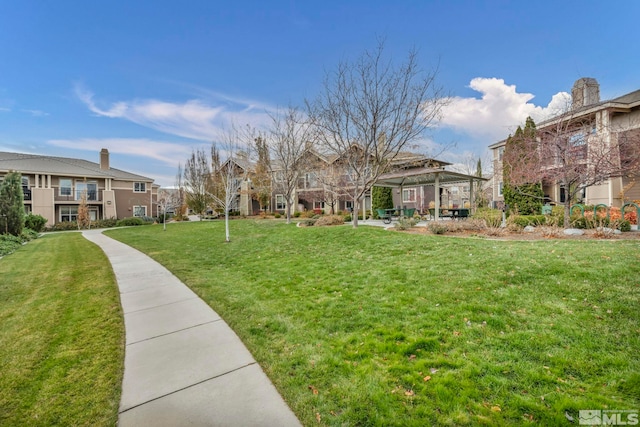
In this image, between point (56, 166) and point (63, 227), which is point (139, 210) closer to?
point (56, 166)

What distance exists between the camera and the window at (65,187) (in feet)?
96.6

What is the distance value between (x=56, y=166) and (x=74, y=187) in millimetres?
2824

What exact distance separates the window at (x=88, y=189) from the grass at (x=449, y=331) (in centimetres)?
3284

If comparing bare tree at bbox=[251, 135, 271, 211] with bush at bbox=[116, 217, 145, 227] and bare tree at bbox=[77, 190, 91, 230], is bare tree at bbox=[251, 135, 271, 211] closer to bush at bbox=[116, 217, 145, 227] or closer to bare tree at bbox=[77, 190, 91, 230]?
bush at bbox=[116, 217, 145, 227]

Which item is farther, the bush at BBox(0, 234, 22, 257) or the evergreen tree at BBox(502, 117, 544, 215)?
the evergreen tree at BBox(502, 117, 544, 215)

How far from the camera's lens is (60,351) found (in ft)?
11.3

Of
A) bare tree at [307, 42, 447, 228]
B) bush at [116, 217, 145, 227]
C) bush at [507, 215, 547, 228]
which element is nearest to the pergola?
bare tree at [307, 42, 447, 228]

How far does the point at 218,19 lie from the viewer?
37.6 feet

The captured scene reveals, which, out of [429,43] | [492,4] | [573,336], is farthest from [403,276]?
[492,4]

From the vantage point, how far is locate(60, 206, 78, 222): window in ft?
98.3

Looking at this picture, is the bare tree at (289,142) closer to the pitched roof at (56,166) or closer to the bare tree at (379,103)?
the bare tree at (379,103)

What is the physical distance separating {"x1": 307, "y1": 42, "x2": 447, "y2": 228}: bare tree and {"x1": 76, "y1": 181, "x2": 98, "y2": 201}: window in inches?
1250

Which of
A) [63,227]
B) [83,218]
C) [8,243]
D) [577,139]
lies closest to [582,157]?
[577,139]

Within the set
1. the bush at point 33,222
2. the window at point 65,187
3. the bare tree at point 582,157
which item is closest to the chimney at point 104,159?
the window at point 65,187
